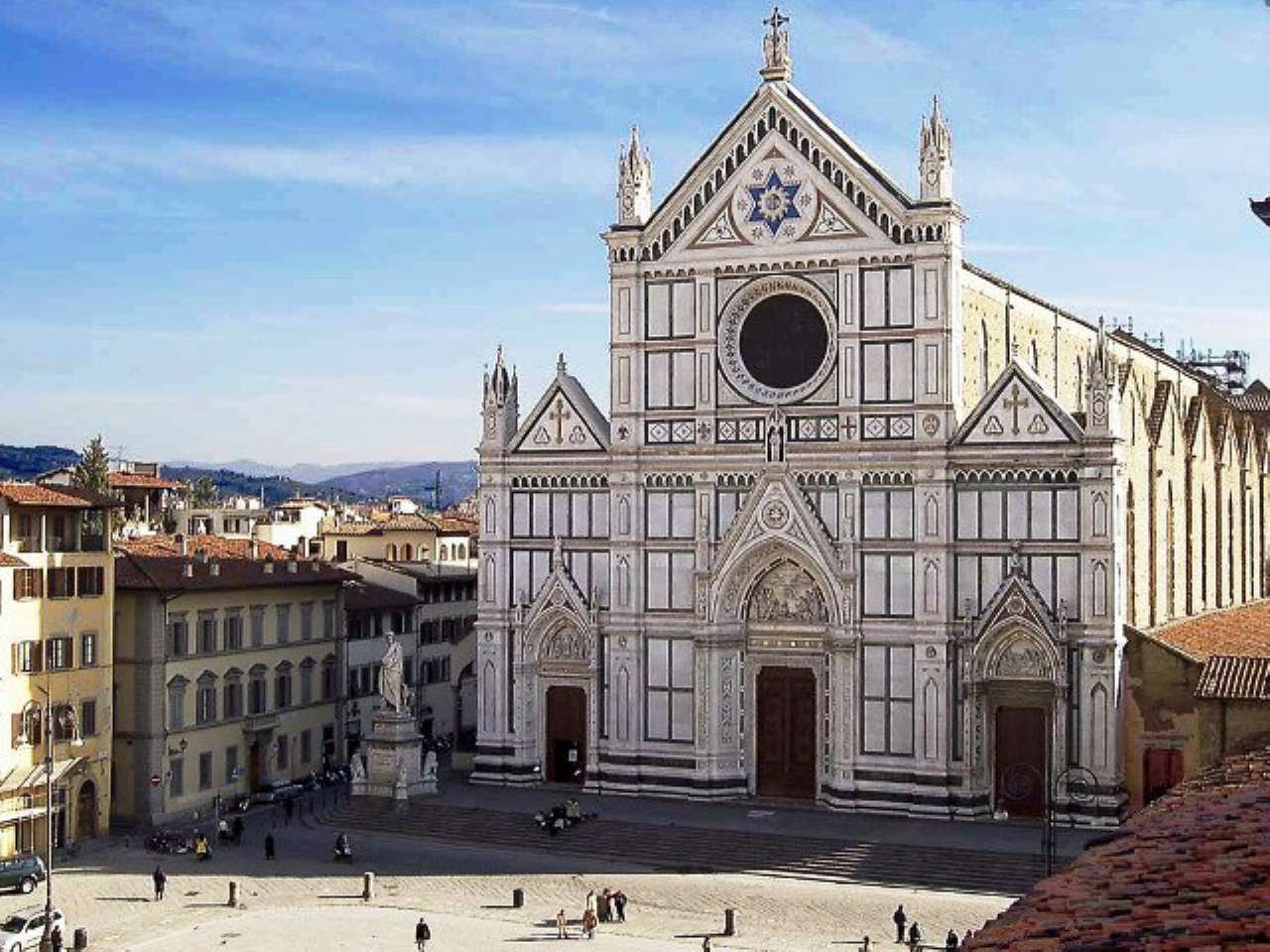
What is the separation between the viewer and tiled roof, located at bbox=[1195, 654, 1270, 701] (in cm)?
4638

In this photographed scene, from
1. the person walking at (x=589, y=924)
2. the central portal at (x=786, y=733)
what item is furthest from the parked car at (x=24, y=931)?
the central portal at (x=786, y=733)

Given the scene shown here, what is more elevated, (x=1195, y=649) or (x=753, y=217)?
(x=753, y=217)

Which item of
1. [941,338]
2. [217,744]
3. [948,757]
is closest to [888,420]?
[941,338]

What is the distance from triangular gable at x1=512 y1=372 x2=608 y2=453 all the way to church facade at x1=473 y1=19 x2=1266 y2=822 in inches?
4.1

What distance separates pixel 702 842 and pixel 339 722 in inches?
823

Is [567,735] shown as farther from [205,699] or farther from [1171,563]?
[1171,563]

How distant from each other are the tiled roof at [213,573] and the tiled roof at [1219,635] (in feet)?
94.0

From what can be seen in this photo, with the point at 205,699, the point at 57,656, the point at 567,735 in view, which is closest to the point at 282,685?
the point at 205,699

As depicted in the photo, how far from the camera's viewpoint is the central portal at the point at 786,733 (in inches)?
2162

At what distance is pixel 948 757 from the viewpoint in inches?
2052

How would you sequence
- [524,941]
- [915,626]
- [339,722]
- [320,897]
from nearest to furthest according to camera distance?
[524,941], [320,897], [915,626], [339,722]

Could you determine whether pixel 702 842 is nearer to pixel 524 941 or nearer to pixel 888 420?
pixel 524 941

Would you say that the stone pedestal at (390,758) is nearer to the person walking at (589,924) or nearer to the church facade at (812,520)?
the church facade at (812,520)

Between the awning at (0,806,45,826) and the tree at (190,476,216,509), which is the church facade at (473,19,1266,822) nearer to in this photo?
the awning at (0,806,45,826)
